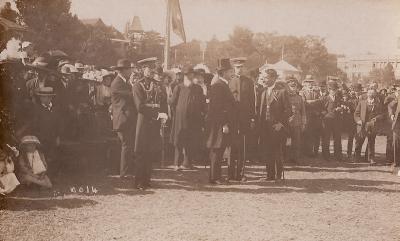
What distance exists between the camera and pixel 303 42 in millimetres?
6270

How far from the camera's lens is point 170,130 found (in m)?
7.84

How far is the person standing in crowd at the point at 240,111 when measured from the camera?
20.4 feet

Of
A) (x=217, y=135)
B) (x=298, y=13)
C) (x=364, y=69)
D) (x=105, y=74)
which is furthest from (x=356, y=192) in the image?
(x=364, y=69)

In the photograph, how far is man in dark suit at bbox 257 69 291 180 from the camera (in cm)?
646

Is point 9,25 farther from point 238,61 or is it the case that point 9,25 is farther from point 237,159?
point 237,159

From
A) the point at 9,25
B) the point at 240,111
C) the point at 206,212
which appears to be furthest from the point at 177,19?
the point at 206,212

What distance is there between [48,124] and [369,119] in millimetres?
5533

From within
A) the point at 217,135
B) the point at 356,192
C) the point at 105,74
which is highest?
A: the point at 105,74

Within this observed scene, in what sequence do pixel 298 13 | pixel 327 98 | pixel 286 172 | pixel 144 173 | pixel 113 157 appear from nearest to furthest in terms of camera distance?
pixel 298 13
pixel 144 173
pixel 113 157
pixel 286 172
pixel 327 98

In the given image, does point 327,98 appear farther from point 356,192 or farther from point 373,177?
point 356,192

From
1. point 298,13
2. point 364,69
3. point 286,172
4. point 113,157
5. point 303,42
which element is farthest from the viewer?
point 364,69

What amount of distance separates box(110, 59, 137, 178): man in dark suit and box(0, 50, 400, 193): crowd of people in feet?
0.04

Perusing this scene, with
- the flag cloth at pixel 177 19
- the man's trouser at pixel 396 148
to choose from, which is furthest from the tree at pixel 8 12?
the man's trouser at pixel 396 148

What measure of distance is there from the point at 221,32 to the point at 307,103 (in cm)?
394
